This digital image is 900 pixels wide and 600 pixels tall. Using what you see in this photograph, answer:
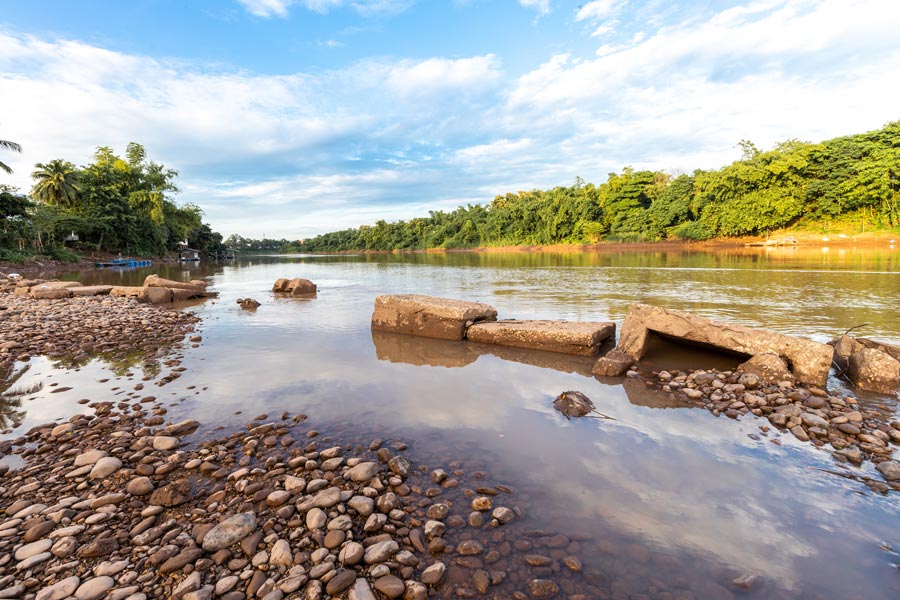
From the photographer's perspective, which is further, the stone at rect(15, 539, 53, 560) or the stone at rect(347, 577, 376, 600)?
the stone at rect(15, 539, 53, 560)

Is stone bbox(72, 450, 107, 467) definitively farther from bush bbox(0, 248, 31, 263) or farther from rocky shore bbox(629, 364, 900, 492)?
bush bbox(0, 248, 31, 263)

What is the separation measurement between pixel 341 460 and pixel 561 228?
8073 centimetres

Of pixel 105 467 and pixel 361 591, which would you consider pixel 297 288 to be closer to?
pixel 105 467

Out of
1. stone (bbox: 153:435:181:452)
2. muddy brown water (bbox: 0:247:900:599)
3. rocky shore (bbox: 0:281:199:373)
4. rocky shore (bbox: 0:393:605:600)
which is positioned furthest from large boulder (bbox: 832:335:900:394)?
rocky shore (bbox: 0:281:199:373)

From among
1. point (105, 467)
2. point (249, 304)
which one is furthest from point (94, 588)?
point (249, 304)

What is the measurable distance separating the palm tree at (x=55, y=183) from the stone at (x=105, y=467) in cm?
6081

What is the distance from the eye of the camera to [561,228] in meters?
79.1

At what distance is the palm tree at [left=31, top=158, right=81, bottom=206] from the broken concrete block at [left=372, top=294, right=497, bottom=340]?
57667 millimetres

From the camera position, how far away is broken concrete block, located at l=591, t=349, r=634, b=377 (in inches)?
248

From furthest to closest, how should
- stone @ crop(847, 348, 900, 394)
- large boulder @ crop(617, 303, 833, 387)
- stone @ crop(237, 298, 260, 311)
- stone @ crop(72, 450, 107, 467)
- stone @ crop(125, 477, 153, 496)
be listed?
stone @ crop(237, 298, 260, 311)
large boulder @ crop(617, 303, 833, 387)
stone @ crop(847, 348, 900, 394)
stone @ crop(72, 450, 107, 467)
stone @ crop(125, 477, 153, 496)

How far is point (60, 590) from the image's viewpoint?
2.22 metres

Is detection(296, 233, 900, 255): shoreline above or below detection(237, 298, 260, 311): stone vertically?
above

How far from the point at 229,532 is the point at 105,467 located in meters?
1.77

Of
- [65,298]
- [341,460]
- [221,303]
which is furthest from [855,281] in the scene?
[65,298]
